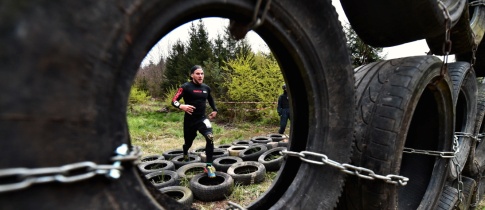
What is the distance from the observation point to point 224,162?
4.72 m

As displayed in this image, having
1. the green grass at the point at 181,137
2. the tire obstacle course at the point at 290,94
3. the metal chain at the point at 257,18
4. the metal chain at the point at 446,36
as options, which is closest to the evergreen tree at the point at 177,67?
the green grass at the point at 181,137

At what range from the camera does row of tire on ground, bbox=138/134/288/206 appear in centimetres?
334

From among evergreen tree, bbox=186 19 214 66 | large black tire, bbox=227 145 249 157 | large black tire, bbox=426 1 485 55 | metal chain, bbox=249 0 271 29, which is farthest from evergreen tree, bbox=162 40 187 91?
metal chain, bbox=249 0 271 29

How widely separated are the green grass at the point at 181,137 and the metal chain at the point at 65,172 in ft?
8.93

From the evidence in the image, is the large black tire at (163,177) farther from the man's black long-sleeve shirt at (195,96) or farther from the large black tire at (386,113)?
the large black tire at (386,113)

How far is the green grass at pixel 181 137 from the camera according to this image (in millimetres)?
3432

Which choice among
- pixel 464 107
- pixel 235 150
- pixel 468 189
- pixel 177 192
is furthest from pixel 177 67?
pixel 468 189

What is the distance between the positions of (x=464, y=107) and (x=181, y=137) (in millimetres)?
7393

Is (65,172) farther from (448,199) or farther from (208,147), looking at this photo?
(208,147)

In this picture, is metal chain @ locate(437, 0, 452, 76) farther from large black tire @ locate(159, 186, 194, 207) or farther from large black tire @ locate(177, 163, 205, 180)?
large black tire @ locate(177, 163, 205, 180)

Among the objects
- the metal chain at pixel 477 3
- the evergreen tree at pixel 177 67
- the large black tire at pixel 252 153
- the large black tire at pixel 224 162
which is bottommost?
the large black tire at pixel 224 162

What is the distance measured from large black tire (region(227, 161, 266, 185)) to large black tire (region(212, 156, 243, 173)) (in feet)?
0.79

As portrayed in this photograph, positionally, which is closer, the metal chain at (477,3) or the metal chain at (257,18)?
the metal chain at (257,18)

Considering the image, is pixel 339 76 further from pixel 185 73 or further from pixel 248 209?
pixel 185 73
